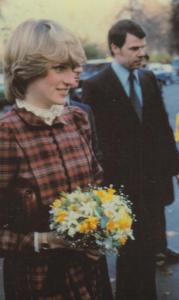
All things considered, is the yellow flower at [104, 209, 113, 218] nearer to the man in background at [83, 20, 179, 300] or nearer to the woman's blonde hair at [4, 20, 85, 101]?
the woman's blonde hair at [4, 20, 85, 101]

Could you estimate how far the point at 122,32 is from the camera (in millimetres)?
4297

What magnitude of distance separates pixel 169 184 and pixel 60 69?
277 cm

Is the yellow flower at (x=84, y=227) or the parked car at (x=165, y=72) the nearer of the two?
the yellow flower at (x=84, y=227)

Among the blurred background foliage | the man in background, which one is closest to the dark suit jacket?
the man in background

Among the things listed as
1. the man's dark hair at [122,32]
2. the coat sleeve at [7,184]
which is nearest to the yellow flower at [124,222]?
the coat sleeve at [7,184]

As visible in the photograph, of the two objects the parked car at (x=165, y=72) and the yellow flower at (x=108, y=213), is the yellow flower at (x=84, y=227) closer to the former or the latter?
the yellow flower at (x=108, y=213)

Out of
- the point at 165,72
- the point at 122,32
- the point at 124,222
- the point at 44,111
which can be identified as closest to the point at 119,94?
the point at 122,32

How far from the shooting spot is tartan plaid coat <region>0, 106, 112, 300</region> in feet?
6.48

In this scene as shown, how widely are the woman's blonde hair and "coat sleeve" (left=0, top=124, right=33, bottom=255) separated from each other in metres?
0.24

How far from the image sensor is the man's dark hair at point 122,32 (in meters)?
4.27

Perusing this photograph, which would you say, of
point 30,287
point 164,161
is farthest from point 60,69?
point 164,161

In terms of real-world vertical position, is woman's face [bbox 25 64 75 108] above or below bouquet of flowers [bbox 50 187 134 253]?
above

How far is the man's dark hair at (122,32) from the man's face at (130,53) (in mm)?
31

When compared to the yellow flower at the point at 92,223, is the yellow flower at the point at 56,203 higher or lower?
higher
